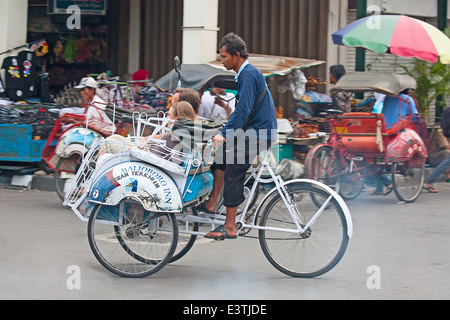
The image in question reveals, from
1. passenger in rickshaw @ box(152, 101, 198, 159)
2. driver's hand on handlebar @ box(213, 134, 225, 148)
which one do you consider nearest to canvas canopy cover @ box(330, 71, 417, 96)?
passenger in rickshaw @ box(152, 101, 198, 159)

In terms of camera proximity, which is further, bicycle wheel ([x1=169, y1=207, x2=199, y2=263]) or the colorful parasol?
the colorful parasol

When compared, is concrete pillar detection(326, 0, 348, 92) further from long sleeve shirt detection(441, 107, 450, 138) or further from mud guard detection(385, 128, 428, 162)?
mud guard detection(385, 128, 428, 162)

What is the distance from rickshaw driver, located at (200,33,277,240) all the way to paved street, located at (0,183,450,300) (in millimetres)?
510

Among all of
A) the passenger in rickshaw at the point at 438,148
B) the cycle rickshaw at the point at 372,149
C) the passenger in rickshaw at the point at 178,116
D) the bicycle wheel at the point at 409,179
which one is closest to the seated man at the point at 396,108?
the cycle rickshaw at the point at 372,149

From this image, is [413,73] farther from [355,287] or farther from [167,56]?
[355,287]

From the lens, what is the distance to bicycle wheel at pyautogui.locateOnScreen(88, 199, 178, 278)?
5.54m

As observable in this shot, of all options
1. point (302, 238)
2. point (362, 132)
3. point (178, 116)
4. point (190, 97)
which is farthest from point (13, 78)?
point (302, 238)

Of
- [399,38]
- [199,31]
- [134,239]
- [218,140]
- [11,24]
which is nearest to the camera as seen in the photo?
[218,140]

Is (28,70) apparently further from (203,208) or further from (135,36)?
(203,208)

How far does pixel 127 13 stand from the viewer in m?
14.5

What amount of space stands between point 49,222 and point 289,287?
3527mm

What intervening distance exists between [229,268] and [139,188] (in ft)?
3.57

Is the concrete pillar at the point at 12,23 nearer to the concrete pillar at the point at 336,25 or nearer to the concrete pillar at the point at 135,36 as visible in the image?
the concrete pillar at the point at 135,36

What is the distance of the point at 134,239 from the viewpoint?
569cm
